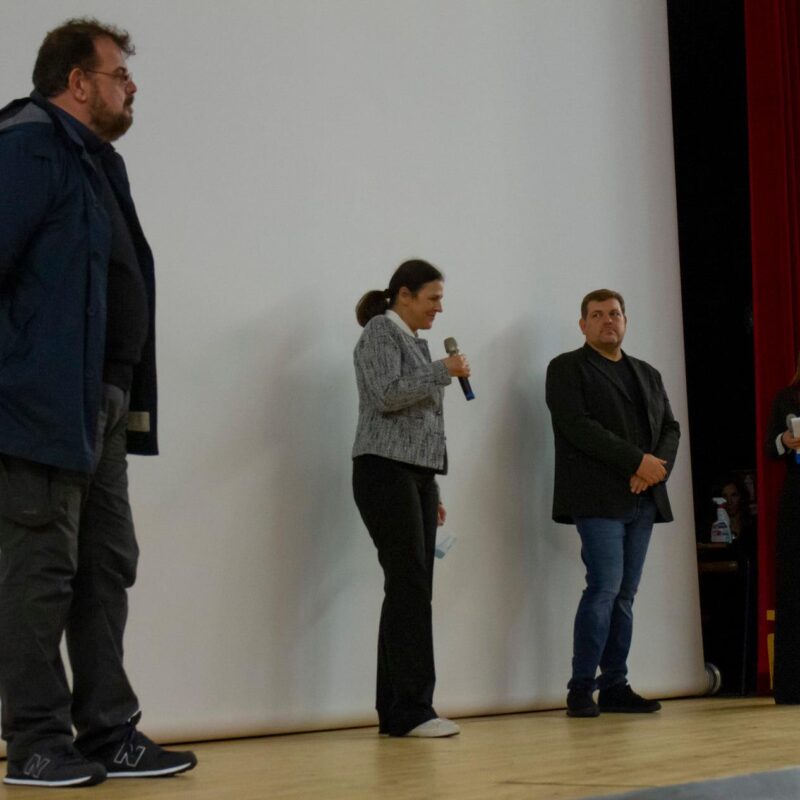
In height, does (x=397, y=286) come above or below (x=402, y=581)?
above

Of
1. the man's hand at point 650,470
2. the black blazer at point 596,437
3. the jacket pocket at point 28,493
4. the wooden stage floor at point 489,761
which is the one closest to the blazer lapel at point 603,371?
the black blazer at point 596,437

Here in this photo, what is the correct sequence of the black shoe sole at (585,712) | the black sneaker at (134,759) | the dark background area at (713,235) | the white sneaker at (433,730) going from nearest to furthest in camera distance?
the black sneaker at (134,759)
the white sneaker at (433,730)
the black shoe sole at (585,712)
the dark background area at (713,235)

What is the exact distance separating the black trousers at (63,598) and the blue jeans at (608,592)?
183 cm

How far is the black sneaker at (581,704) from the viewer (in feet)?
11.7

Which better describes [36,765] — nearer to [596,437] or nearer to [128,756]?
[128,756]

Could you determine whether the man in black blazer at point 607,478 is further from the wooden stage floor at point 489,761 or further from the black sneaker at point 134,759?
the black sneaker at point 134,759

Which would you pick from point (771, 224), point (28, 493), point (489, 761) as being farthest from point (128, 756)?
point (771, 224)

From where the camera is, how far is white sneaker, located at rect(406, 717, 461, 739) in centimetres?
287

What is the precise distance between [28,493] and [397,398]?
1.18 meters

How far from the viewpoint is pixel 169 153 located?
3004 mm

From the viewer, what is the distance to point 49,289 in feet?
A: 6.52

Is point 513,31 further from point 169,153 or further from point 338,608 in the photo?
point 338,608

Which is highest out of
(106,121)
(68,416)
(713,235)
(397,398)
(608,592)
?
(713,235)

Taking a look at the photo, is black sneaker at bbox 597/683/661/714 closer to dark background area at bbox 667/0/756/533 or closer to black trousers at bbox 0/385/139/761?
dark background area at bbox 667/0/756/533
